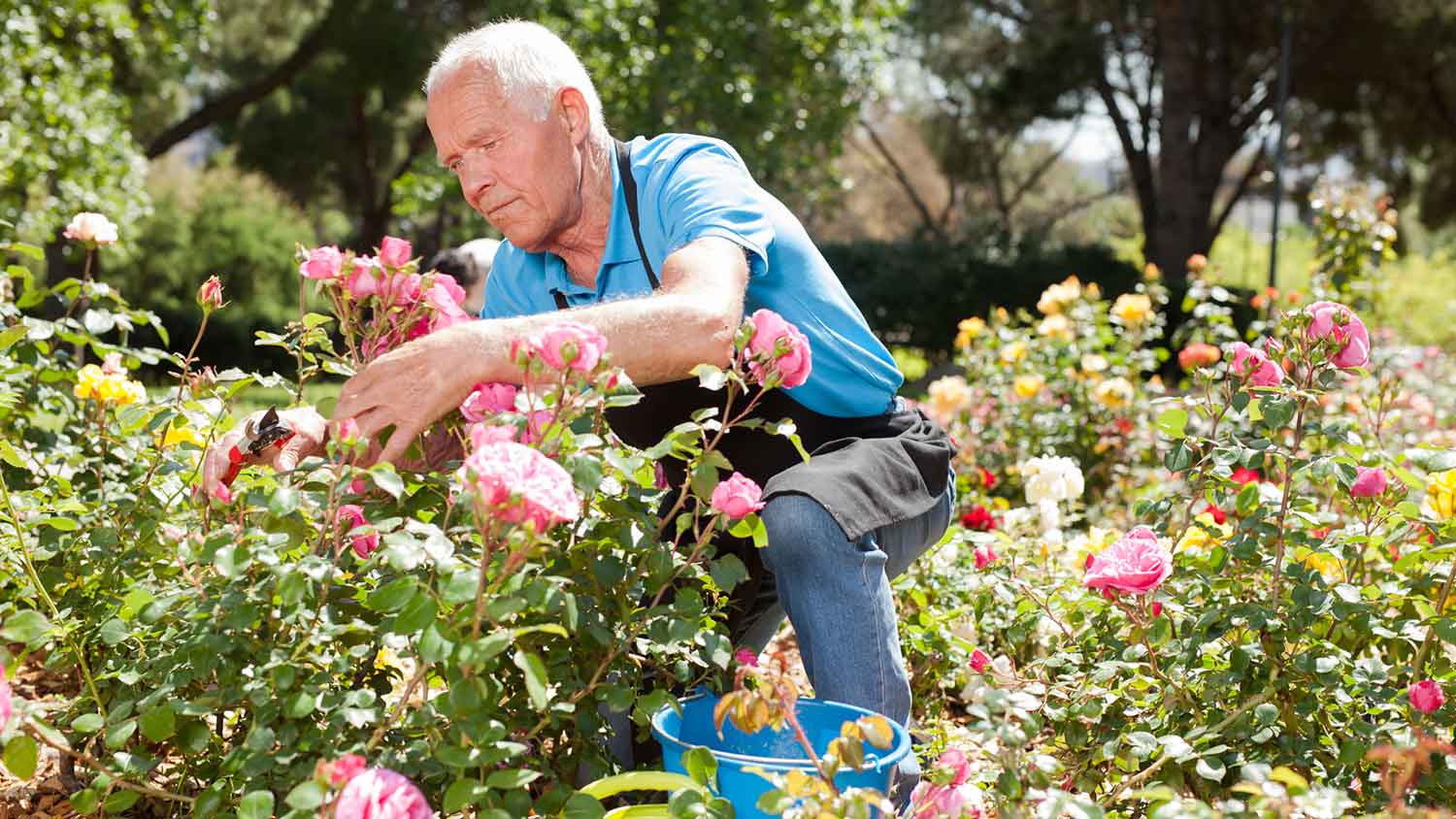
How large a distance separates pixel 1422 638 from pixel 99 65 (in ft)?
30.6

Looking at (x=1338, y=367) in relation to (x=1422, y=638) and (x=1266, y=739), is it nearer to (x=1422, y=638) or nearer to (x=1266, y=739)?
(x=1422, y=638)

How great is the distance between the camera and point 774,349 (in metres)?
1.42

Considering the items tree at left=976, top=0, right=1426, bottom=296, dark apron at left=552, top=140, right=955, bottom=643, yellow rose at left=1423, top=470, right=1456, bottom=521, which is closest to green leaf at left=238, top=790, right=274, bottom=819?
dark apron at left=552, top=140, right=955, bottom=643

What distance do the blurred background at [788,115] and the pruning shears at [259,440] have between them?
4.33 m

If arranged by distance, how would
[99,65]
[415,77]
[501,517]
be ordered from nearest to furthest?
[501,517]
[99,65]
[415,77]

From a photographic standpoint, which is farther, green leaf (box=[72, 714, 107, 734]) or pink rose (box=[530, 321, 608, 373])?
green leaf (box=[72, 714, 107, 734])

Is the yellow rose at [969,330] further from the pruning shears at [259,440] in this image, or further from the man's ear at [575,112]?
the pruning shears at [259,440]

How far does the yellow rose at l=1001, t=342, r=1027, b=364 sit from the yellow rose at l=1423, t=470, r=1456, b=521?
2765 mm

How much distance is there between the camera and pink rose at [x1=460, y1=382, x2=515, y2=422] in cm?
146

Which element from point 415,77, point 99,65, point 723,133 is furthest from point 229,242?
point 723,133

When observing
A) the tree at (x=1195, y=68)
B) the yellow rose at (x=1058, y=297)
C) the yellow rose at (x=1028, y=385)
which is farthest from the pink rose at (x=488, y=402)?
the tree at (x=1195, y=68)

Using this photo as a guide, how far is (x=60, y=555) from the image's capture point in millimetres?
2285

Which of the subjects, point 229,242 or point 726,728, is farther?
point 229,242

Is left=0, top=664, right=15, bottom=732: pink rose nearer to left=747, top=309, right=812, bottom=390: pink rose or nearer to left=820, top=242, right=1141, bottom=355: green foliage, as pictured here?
left=747, top=309, right=812, bottom=390: pink rose
